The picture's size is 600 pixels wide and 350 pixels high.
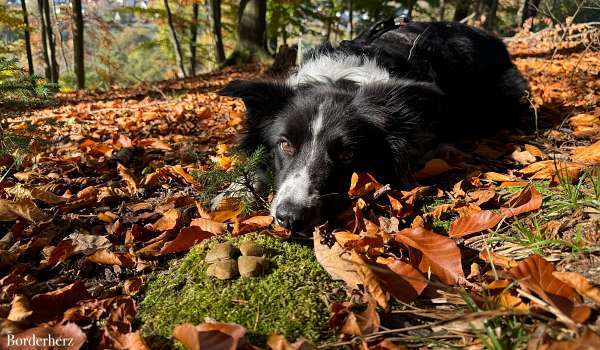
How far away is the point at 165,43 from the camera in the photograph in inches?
1142

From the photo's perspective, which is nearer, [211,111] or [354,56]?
[354,56]

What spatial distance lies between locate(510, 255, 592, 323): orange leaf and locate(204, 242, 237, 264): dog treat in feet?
4.14

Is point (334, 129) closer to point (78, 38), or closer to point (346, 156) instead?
point (346, 156)

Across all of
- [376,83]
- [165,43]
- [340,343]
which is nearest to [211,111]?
[376,83]

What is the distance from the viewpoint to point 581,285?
159 centimetres

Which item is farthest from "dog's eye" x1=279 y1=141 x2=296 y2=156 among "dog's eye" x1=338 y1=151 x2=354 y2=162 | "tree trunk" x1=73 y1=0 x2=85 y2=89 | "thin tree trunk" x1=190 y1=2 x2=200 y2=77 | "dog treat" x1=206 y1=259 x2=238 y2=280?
"thin tree trunk" x1=190 y1=2 x2=200 y2=77

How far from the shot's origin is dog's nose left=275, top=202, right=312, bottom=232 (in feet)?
8.19

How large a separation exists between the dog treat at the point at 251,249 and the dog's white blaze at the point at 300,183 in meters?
0.43

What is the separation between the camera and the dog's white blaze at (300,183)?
2738mm

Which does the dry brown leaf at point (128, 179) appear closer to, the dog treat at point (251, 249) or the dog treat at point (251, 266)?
the dog treat at point (251, 249)

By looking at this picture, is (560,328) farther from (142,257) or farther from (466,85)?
(466,85)

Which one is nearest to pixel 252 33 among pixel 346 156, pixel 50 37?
pixel 50 37

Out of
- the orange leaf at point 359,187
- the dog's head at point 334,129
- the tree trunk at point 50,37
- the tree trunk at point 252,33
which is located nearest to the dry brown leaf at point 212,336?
the dog's head at point 334,129

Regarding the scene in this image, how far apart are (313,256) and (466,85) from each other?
3.61 metres
